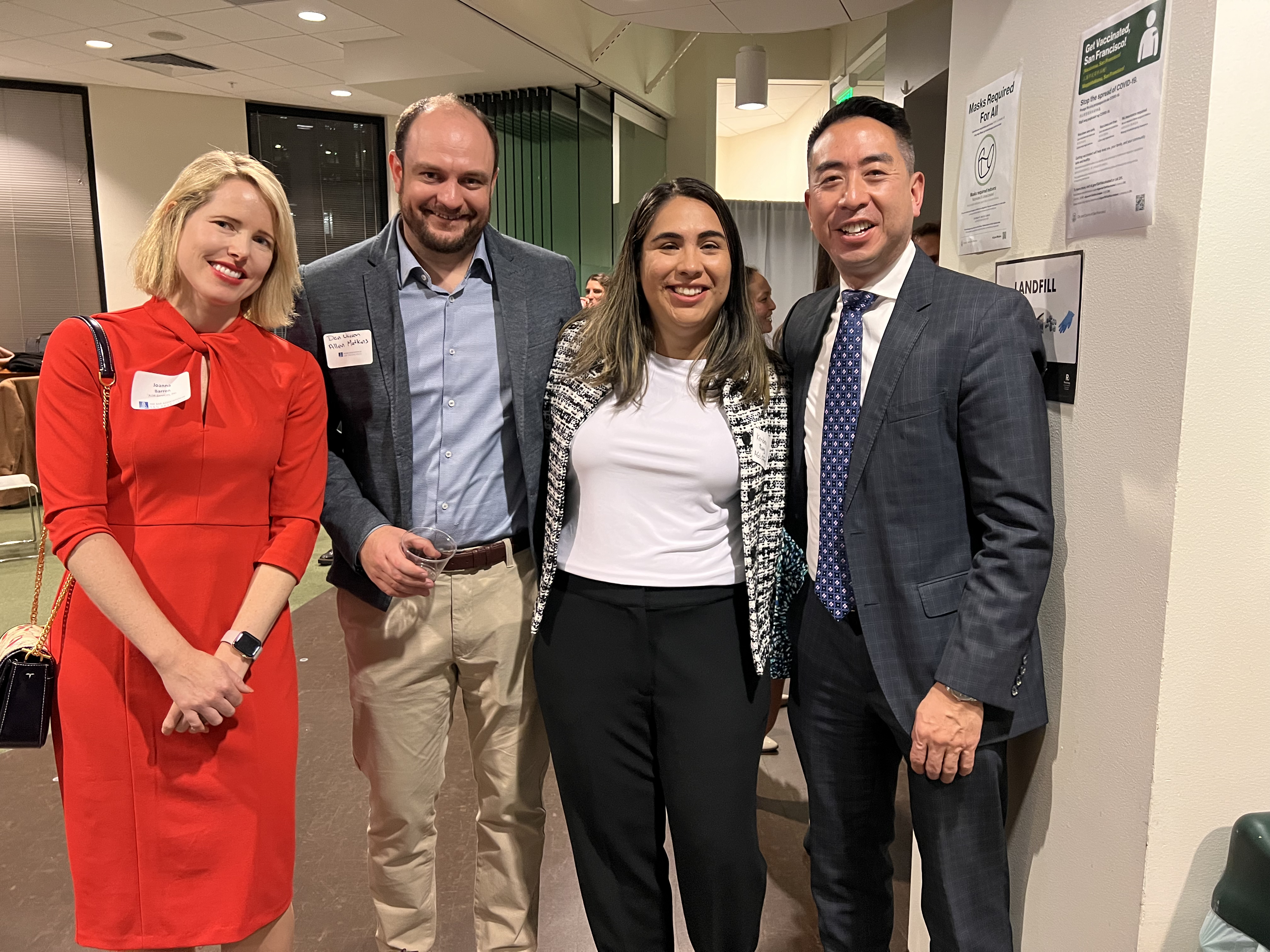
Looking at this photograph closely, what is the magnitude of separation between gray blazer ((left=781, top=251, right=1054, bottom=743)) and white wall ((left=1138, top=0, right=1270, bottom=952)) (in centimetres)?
21

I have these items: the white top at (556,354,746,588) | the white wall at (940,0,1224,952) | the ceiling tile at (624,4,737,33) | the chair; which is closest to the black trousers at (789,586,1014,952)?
the white wall at (940,0,1224,952)

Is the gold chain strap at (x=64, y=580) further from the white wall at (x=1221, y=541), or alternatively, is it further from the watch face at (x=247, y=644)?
the white wall at (x=1221, y=541)

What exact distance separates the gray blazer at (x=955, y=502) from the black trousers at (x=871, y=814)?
0.33ft

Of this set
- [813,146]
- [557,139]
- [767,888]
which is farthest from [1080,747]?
[557,139]

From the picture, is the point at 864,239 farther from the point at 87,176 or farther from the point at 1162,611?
the point at 87,176

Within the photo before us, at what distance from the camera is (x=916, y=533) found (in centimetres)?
153

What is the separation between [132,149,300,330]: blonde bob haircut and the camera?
5.19ft

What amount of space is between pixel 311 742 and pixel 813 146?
2.89 metres

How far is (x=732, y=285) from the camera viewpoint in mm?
1813

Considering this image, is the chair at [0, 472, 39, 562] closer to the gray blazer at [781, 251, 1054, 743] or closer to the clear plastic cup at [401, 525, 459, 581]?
the clear plastic cup at [401, 525, 459, 581]

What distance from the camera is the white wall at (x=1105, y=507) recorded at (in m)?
1.29


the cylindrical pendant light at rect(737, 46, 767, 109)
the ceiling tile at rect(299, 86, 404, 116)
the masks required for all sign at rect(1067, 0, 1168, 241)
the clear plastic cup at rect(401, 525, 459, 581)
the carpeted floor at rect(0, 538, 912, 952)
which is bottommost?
the carpeted floor at rect(0, 538, 912, 952)

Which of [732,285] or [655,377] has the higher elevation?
[732,285]

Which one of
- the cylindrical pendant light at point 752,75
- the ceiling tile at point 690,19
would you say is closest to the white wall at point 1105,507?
the ceiling tile at point 690,19
